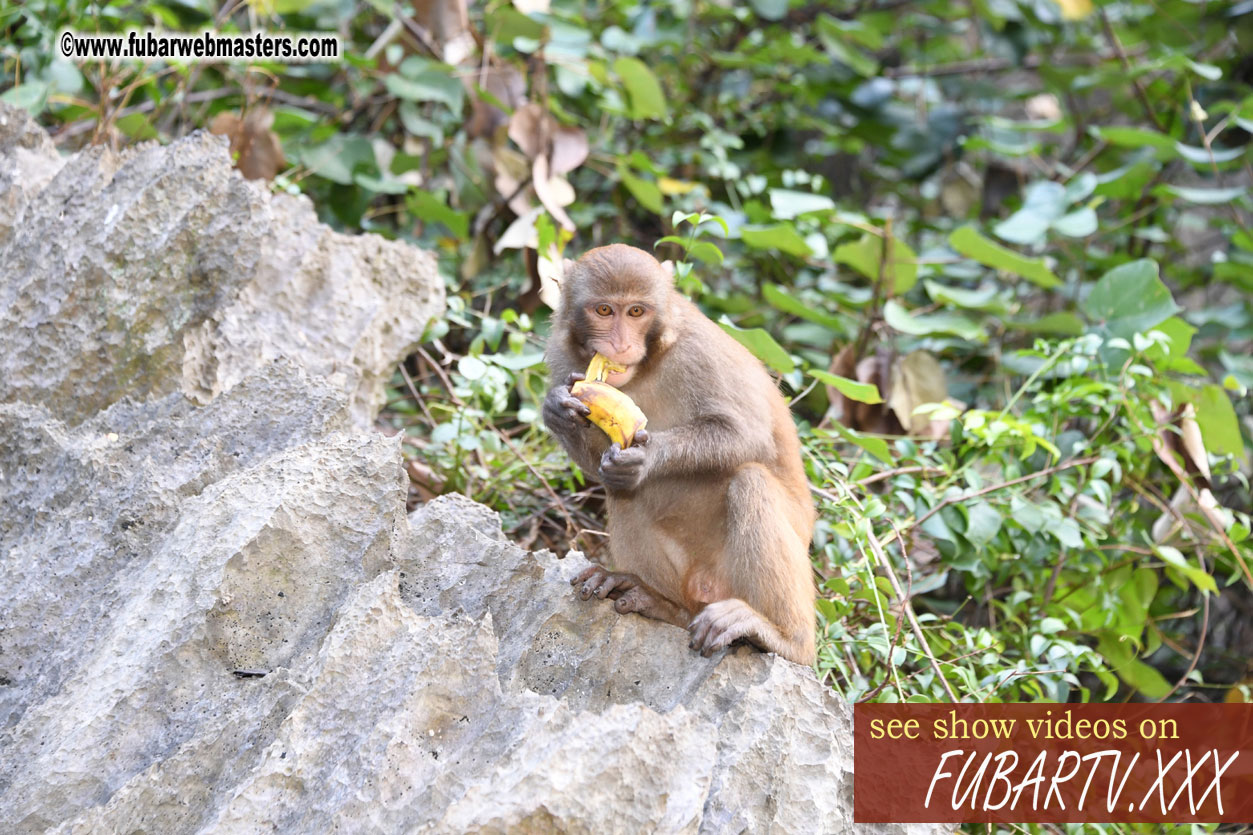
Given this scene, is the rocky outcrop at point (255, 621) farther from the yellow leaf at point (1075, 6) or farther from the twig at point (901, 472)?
the yellow leaf at point (1075, 6)

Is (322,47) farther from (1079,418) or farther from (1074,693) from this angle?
(1074,693)

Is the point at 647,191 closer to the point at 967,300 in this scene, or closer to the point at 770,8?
the point at 967,300

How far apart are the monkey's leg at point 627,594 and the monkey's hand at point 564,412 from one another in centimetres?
54

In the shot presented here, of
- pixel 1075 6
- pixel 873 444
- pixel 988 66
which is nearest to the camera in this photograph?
pixel 873 444

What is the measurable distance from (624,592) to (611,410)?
2.00 ft

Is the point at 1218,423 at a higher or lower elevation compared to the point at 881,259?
lower

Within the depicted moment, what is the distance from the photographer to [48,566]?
3.20 metres

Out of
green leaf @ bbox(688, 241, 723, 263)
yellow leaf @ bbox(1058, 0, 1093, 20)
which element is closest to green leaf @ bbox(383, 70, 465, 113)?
green leaf @ bbox(688, 241, 723, 263)

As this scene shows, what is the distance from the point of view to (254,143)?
6016 mm

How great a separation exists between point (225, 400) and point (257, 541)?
0.71m

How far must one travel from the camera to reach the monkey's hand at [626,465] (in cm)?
378

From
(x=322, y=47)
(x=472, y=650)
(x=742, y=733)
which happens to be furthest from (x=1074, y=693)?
(x=322, y=47)

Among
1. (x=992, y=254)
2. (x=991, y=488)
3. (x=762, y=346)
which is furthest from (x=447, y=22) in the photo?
(x=991, y=488)

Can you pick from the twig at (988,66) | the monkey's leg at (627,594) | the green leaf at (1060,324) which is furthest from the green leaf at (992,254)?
the twig at (988,66)
